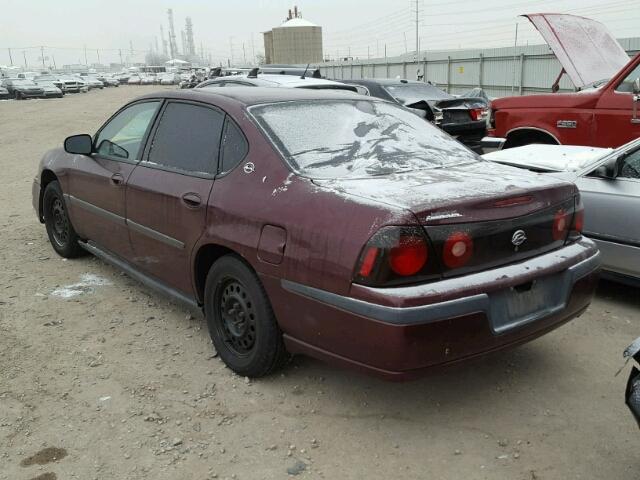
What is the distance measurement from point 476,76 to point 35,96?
29243 mm

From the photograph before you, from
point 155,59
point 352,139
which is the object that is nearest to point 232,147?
point 352,139

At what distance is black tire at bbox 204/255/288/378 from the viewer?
10.3 ft

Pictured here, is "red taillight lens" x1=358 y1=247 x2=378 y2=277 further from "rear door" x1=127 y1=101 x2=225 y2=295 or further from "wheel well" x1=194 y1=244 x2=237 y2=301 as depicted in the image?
"rear door" x1=127 y1=101 x2=225 y2=295

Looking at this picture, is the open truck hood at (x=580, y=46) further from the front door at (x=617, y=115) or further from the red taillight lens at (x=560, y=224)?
the red taillight lens at (x=560, y=224)

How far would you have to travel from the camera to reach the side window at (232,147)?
132 inches

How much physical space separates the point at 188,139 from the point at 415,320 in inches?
79.5

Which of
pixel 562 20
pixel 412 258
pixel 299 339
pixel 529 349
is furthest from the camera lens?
pixel 562 20

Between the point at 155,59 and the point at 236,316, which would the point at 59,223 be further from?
the point at 155,59

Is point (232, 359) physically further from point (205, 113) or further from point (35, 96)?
point (35, 96)

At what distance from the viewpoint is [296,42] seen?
75.1 meters

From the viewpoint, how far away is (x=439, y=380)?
3.39 m

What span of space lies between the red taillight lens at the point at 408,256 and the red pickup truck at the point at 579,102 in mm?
4621

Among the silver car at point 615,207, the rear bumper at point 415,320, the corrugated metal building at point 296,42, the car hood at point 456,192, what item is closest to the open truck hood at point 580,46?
the silver car at point 615,207

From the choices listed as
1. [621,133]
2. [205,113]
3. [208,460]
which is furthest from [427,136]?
[621,133]
